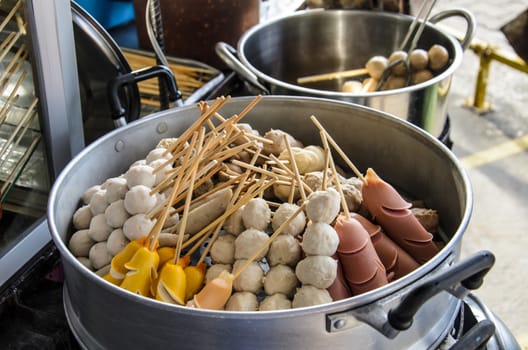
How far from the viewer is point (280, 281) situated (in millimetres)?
880

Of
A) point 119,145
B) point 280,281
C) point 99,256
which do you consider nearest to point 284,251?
point 280,281

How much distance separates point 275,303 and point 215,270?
0.36ft

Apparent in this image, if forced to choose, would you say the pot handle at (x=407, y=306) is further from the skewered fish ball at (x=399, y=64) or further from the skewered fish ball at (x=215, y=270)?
the skewered fish ball at (x=399, y=64)

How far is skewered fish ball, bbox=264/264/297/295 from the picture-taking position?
88 centimetres

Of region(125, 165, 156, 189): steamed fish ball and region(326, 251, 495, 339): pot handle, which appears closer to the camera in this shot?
region(326, 251, 495, 339): pot handle

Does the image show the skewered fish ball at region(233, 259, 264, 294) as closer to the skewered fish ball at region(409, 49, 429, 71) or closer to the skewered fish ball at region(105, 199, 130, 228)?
the skewered fish ball at region(105, 199, 130, 228)

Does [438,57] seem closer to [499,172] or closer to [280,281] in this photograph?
[280,281]

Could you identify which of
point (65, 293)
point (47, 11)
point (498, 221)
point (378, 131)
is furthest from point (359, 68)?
point (65, 293)

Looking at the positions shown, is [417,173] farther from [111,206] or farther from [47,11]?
[47,11]

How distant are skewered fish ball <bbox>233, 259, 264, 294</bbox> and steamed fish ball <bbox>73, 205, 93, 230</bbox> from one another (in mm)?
298

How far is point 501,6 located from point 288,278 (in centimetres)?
386

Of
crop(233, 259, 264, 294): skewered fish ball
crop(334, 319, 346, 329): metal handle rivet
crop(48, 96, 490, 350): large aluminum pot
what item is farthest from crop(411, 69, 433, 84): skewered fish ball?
crop(334, 319, 346, 329): metal handle rivet

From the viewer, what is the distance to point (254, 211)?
0.93 meters

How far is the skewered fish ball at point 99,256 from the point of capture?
3.16 feet
